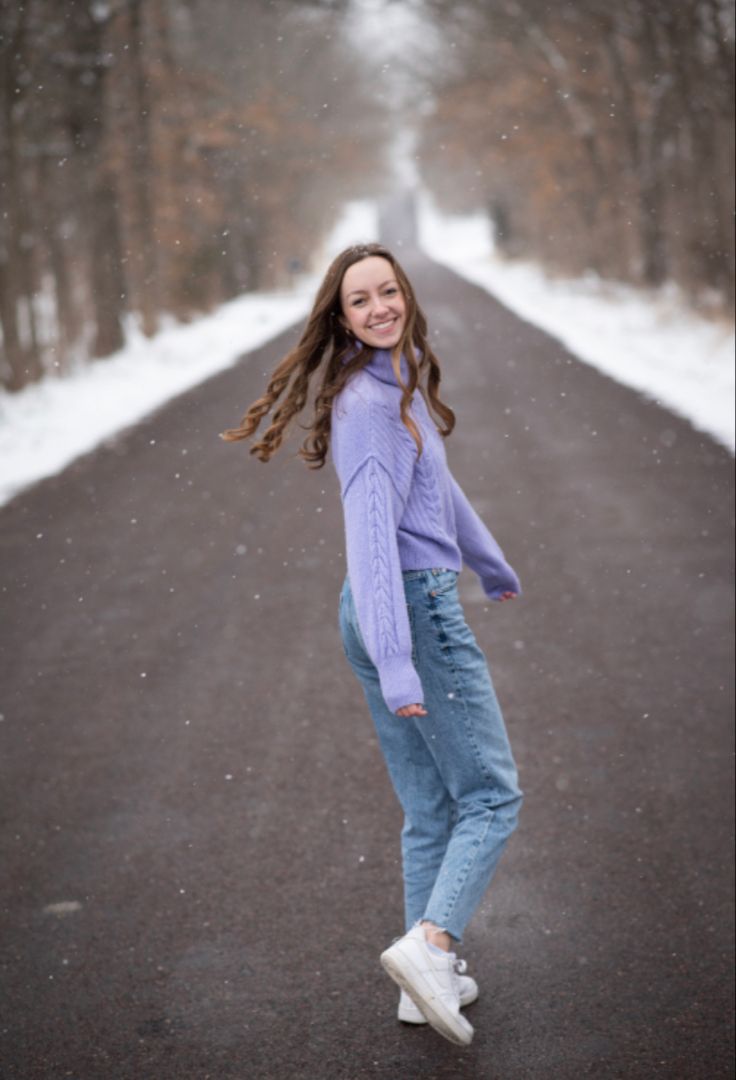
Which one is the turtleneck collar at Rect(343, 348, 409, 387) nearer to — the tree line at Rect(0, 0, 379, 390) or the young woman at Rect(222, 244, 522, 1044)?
the young woman at Rect(222, 244, 522, 1044)

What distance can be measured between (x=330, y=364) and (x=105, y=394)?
14043 mm

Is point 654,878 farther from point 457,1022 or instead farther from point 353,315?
point 353,315

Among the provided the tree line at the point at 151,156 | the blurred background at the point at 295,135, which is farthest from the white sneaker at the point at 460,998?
the blurred background at the point at 295,135

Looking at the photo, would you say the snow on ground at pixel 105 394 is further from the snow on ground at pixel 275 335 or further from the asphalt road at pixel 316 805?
the asphalt road at pixel 316 805

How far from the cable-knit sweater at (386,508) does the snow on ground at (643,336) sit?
25.2 ft

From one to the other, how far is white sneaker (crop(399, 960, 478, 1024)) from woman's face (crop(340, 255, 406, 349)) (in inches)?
61.8

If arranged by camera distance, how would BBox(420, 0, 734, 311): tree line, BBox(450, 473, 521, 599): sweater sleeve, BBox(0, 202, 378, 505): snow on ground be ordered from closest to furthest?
BBox(450, 473, 521, 599): sweater sleeve < BBox(0, 202, 378, 505): snow on ground < BBox(420, 0, 734, 311): tree line

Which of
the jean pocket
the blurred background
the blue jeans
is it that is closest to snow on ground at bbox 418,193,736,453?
the blurred background

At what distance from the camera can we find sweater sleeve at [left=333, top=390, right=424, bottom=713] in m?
2.55

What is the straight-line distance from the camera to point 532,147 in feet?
92.5

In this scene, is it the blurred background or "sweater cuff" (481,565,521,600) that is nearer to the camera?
"sweater cuff" (481,565,521,600)

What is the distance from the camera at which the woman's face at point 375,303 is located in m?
2.68

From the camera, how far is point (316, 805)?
4.52 meters

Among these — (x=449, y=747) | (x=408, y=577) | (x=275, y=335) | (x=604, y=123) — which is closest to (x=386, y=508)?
(x=408, y=577)
